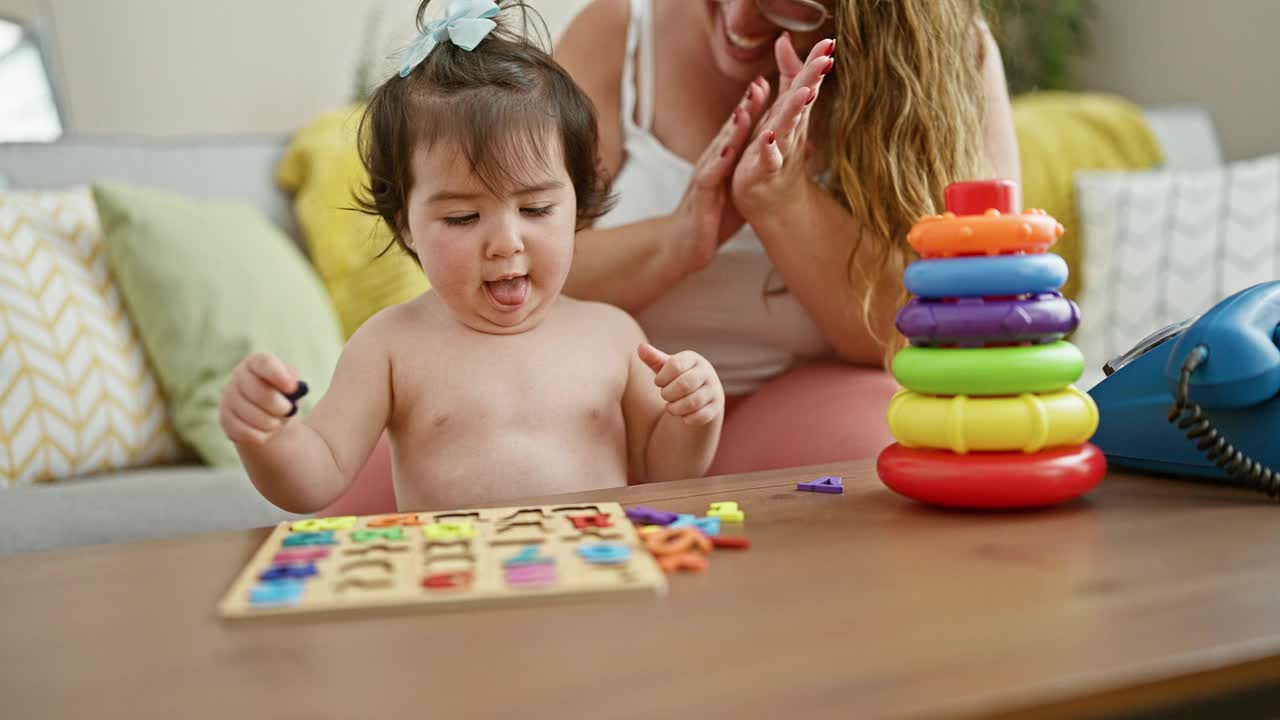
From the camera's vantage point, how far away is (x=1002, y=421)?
0.74m

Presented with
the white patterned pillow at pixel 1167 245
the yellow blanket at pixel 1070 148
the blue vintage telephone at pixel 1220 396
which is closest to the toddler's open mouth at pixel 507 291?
the blue vintage telephone at pixel 1220 396

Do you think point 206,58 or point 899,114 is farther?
point 206,58

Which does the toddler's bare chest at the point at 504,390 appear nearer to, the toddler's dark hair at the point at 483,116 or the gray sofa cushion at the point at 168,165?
the toddler's dark hair at the point at 483,116

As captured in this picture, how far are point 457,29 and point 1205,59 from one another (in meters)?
2.82

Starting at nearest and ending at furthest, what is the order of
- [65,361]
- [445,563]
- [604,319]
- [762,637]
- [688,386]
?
[762,637], [445,563], [688,386], [604,319], [65,361]

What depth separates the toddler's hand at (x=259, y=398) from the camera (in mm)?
765

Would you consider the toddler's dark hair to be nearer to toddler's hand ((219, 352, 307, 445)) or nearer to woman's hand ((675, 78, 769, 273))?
woman's hand ((675, 78, 769, 273))

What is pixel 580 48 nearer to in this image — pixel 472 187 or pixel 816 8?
pixel 816 8

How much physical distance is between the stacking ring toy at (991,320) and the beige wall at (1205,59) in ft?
8.85

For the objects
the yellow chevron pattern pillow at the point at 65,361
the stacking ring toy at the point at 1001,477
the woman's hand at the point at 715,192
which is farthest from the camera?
the yellow chevron pattern pillow at the point at 65,361

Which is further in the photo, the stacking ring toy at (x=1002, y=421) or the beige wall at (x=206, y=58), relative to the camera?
the beige wall at (x=206, y=58)

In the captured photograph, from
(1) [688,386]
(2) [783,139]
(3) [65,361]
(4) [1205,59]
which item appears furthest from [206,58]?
(4) [1205,59]

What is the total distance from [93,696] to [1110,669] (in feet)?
1.43

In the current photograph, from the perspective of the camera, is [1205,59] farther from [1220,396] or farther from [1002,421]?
[1002,421]
